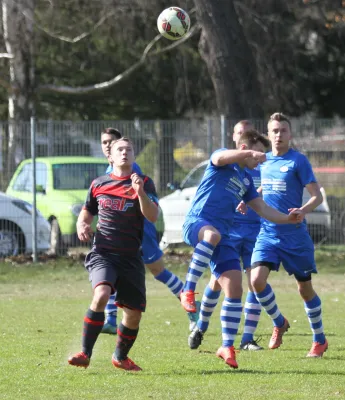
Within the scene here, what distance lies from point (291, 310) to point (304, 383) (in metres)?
5.63

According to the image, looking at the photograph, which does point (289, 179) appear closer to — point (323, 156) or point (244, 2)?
point (323, 156)

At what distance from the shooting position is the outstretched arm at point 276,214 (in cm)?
885

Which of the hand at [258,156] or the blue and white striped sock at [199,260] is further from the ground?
the hand at [258,156]

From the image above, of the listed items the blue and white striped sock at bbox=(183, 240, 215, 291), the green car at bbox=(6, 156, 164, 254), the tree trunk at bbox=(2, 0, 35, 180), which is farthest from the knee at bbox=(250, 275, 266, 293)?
the tree trunk at bbox=(2, 0, 35, 180)

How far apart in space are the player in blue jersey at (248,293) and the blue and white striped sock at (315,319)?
0.66m

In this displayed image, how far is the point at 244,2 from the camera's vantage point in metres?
26.1

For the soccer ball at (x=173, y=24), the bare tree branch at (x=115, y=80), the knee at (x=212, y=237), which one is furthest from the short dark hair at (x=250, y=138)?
the bare tree branch at (x=115, y=80)

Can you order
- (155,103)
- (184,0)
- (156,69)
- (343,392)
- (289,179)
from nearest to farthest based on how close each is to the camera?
1. (343,392)
2. (289,179)
3. (184,0)
4. (156,69)
5. (155,103)

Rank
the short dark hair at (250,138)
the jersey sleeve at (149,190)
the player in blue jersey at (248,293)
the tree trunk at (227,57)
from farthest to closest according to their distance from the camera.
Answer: the tree trunk at (227,57)
the player in blue jersey at (248,293)
the short dark hair at (250,138)
the jersey sleeve at (149,190)

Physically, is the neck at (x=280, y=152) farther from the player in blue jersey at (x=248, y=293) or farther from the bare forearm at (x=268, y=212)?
the bare forearm at (x=268, y=212)

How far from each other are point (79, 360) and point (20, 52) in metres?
19.5

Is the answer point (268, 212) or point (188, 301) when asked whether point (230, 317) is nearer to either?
point (188, 301)

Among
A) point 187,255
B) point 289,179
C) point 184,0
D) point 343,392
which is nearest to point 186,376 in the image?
point 343,392

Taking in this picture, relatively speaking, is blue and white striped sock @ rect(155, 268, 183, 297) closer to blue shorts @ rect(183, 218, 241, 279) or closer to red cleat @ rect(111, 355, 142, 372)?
blue shorts @ rect(183, 218, 241, 279)
